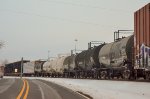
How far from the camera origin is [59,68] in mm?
67188

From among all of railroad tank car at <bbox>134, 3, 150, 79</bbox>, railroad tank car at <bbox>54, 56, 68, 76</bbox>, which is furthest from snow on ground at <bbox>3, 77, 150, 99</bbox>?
railroad tank car at <bbox>54, 56, 68, 76</bbox>

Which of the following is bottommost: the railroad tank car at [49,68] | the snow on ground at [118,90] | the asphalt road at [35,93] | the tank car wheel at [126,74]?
the asphalt road at [35,93]

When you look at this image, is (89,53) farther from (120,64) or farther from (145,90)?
(145,90)

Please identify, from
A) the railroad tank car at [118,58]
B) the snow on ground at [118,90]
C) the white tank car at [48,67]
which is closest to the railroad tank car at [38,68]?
the white tank car at [48,67]

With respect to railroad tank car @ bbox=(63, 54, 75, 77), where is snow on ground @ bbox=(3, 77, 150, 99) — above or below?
below

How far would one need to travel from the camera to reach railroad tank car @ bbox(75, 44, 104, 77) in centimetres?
4206

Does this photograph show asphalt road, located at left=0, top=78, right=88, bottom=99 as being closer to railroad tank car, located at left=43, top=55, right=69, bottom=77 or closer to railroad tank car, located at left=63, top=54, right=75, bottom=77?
railroad tank car, located at left=63, top=54, right=75, bottom=77

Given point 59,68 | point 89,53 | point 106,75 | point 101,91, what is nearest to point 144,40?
point 101,91

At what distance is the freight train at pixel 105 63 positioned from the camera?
28.6 m

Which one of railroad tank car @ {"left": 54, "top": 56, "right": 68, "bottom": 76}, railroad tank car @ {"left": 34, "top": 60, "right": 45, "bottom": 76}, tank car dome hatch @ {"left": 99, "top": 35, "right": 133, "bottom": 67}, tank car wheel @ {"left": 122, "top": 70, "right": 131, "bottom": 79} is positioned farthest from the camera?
railroad tank car @ {"left": 34, "top": 60, "right": 45, "bottom": 76}

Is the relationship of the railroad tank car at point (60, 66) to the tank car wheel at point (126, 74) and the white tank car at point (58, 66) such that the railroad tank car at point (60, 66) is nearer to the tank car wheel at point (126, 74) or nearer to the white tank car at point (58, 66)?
the white tank car at point (58, 66)

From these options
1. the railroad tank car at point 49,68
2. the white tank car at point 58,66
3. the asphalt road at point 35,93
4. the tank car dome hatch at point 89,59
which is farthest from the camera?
the railroad tank car at point 49,68

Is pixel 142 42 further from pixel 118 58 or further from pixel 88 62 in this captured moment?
pixel 88 62

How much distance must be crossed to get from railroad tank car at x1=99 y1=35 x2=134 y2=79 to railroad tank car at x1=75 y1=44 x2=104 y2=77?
80.0 inches
